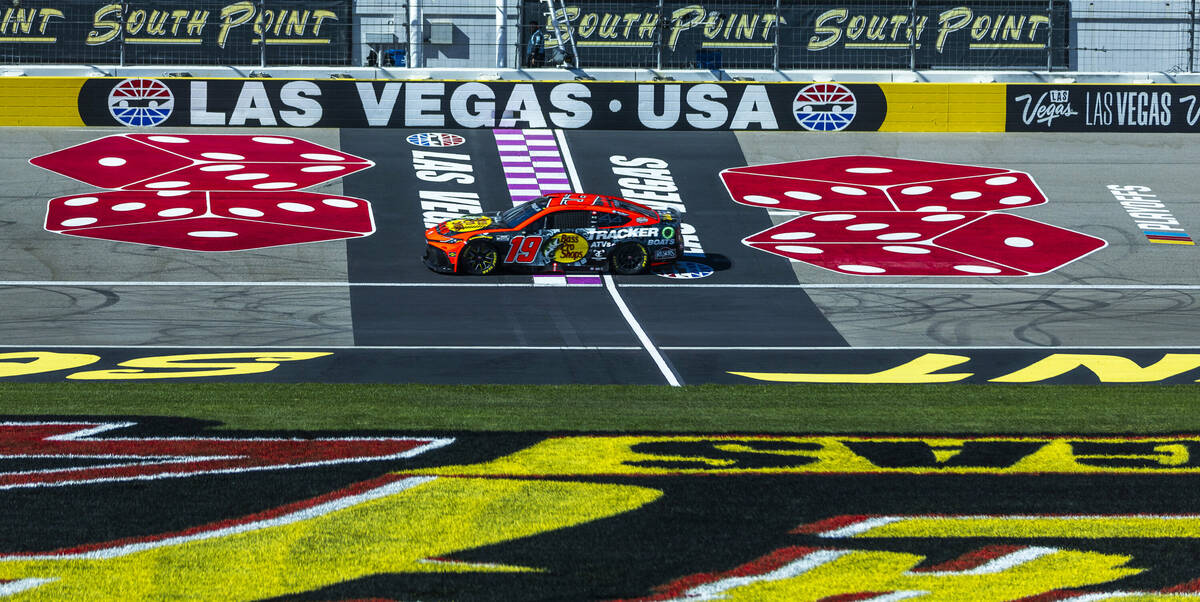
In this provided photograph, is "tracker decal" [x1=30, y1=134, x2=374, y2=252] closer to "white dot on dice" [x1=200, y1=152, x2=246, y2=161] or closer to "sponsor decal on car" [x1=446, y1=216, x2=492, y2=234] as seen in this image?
"white dot on dice" [x1=200, y1=152, x2=246, y2=161]

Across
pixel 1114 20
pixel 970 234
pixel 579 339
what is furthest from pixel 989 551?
pixel 1114 20

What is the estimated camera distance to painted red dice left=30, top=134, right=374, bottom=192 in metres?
22.3

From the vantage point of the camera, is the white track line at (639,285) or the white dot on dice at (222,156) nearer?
the white track line at (639,285)

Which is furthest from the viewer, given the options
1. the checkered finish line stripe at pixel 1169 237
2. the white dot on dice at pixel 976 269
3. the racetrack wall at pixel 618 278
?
the checkered finish line stripe at pixel 1169 237

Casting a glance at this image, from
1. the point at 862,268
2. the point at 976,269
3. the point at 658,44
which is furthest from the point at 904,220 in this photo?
the point at 658,44

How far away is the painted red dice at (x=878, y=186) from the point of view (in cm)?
2216

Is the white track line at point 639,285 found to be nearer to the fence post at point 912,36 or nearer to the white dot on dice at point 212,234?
the white dot on dice at point 212,234

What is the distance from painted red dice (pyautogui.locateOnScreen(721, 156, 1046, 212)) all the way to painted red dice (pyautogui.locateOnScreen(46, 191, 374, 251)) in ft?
24.0

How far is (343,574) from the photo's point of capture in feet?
22.0

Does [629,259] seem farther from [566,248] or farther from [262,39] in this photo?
[262,39]

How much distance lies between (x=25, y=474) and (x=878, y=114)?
20.7 meters

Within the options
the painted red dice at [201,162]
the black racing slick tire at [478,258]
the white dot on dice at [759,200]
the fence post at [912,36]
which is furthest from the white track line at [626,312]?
the fence post at [912,36]

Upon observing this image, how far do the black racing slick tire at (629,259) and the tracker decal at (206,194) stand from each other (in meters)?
4.44

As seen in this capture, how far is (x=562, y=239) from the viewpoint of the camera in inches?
727
